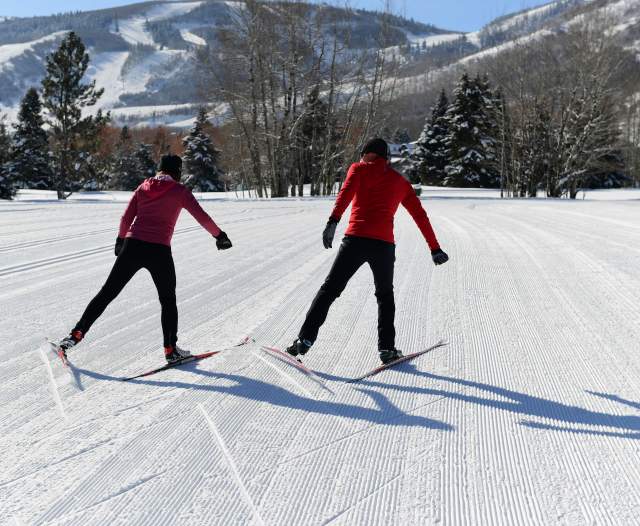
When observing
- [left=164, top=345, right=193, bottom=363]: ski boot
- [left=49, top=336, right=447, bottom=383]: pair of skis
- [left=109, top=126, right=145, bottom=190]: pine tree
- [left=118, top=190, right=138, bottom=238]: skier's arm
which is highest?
[left=109, top=126, right=145, bottom=190]: pine tree

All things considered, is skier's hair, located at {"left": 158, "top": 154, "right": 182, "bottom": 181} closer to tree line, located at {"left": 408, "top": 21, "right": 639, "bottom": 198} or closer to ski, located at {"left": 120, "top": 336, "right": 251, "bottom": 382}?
ski, located at {"left": 120, "top": 336, "right": 251, "bottom": 382}

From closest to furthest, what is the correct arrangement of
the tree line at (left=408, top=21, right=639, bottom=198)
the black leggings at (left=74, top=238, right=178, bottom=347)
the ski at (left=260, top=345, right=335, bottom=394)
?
the ski at (left=260, top=345, right=335, bottom=394), the black leggings at (left=74, top=238, right=178, bottom=347), the tree line at (left=408, top=21, right=639, bottom=198)

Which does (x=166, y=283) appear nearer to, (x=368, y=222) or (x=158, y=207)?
(x=158, y=207)

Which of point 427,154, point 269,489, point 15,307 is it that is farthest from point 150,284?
point 427,154

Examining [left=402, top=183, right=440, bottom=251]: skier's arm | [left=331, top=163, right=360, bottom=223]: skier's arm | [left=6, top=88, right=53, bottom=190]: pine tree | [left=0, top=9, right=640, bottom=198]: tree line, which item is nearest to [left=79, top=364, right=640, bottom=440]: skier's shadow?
[left=402, top=183, right=440, bottom=251]: skier's arm

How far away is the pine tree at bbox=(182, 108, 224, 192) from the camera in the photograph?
52.4m

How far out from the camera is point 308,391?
147 inches

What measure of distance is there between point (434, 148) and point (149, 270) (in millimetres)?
52169

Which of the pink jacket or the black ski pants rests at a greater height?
the pink jacket

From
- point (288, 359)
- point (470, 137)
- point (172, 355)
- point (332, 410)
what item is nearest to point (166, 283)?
point (172, 355)

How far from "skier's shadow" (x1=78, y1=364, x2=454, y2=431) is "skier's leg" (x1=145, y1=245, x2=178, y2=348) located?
0.32m

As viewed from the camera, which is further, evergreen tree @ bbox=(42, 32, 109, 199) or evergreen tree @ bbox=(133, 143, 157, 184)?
evergreen tree @ bbox=(133, 143, 157, 184)

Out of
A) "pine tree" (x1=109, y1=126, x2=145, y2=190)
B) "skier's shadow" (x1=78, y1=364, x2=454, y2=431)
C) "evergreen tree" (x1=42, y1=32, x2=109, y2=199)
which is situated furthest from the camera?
"pine tree" (x1=109, y1=126, x2=145, y2=190)

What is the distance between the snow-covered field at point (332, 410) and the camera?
2.44 m
